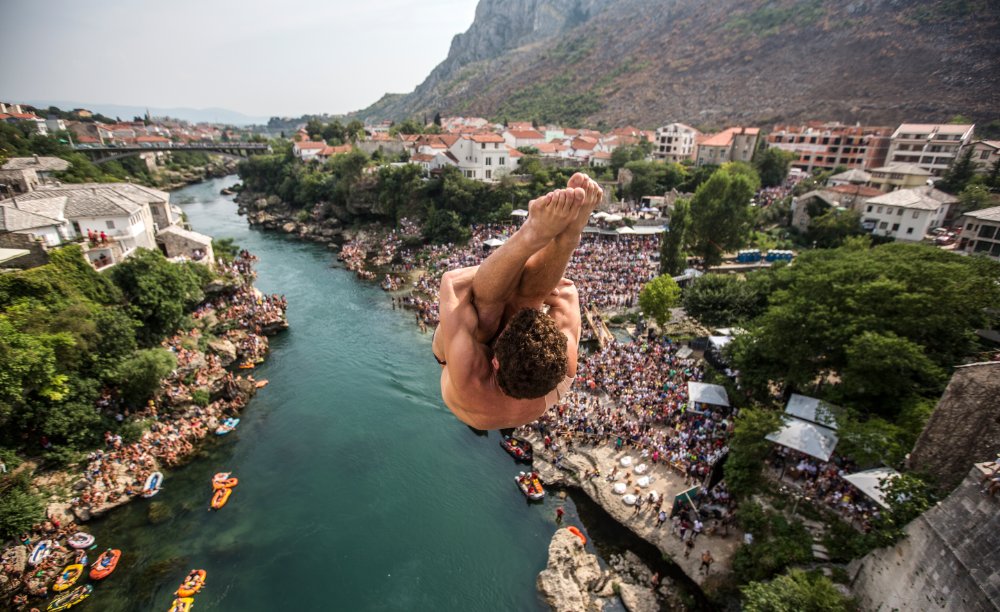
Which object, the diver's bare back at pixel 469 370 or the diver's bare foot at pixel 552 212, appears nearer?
the diver's bare foot at pixel 552 212

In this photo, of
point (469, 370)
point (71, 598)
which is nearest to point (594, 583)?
point (469, 370)

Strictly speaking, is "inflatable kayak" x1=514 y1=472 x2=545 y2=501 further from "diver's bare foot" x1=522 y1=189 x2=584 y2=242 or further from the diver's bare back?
"diver's bare foot" x1=522 y1=189 x2=584 y2=242

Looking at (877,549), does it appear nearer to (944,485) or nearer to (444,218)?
(944,485)

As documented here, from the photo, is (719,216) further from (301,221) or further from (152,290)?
(301,221)

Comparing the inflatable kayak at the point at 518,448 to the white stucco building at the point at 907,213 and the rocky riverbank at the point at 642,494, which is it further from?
the white stucco building at the point at 907,213

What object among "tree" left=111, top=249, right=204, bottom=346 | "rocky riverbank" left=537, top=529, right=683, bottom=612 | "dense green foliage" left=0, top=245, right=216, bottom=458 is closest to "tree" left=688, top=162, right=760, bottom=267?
"rocky riverbank" left=537, top=529, right=683, bottom=612

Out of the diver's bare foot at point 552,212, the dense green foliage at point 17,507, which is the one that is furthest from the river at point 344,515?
the diver's bare foot at point 552,212
